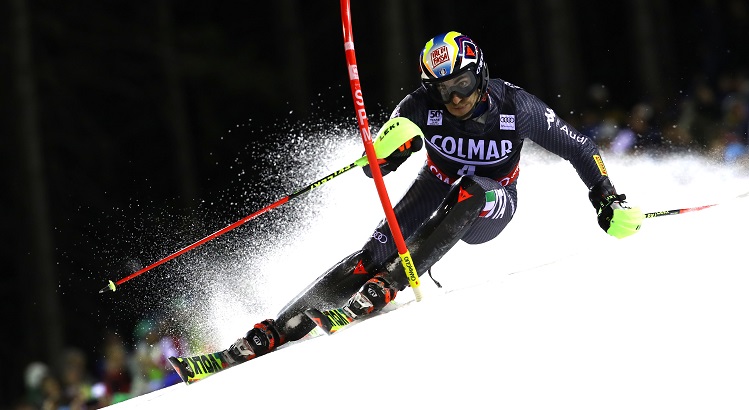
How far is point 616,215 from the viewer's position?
4.98 meters

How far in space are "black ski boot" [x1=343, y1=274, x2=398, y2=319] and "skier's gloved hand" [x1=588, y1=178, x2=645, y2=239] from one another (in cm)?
114

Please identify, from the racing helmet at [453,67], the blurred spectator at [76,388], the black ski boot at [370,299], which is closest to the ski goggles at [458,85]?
the racing helmet at [453,67]

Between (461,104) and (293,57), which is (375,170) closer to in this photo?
(461,104)

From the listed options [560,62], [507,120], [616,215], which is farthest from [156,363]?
[560,62]

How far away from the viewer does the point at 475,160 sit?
5.33m

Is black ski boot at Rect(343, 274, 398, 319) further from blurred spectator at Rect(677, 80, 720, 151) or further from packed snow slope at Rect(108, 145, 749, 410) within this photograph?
blurred spectator at Rect(677, 80, 720, 151)

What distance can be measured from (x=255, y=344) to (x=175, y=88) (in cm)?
1256

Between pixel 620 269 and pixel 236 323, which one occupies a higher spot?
pixel 236 323

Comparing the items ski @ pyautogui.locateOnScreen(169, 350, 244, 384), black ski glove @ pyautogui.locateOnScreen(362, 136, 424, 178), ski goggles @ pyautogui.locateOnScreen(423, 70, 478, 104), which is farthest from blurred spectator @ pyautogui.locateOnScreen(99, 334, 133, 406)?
ski goggles @ pyautogui.locateOnScreen(423, 70, 478, 104)

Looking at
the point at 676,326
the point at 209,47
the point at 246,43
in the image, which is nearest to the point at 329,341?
the point at 676,326

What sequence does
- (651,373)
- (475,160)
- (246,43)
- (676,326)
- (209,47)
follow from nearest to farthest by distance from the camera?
(651,373)
(676,326)
(475,160)
(209,47)
(246,43)

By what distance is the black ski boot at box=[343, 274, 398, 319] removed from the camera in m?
4.77

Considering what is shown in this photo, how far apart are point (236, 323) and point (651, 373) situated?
373cm

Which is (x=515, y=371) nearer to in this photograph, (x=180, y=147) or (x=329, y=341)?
(x=329, y=341)
